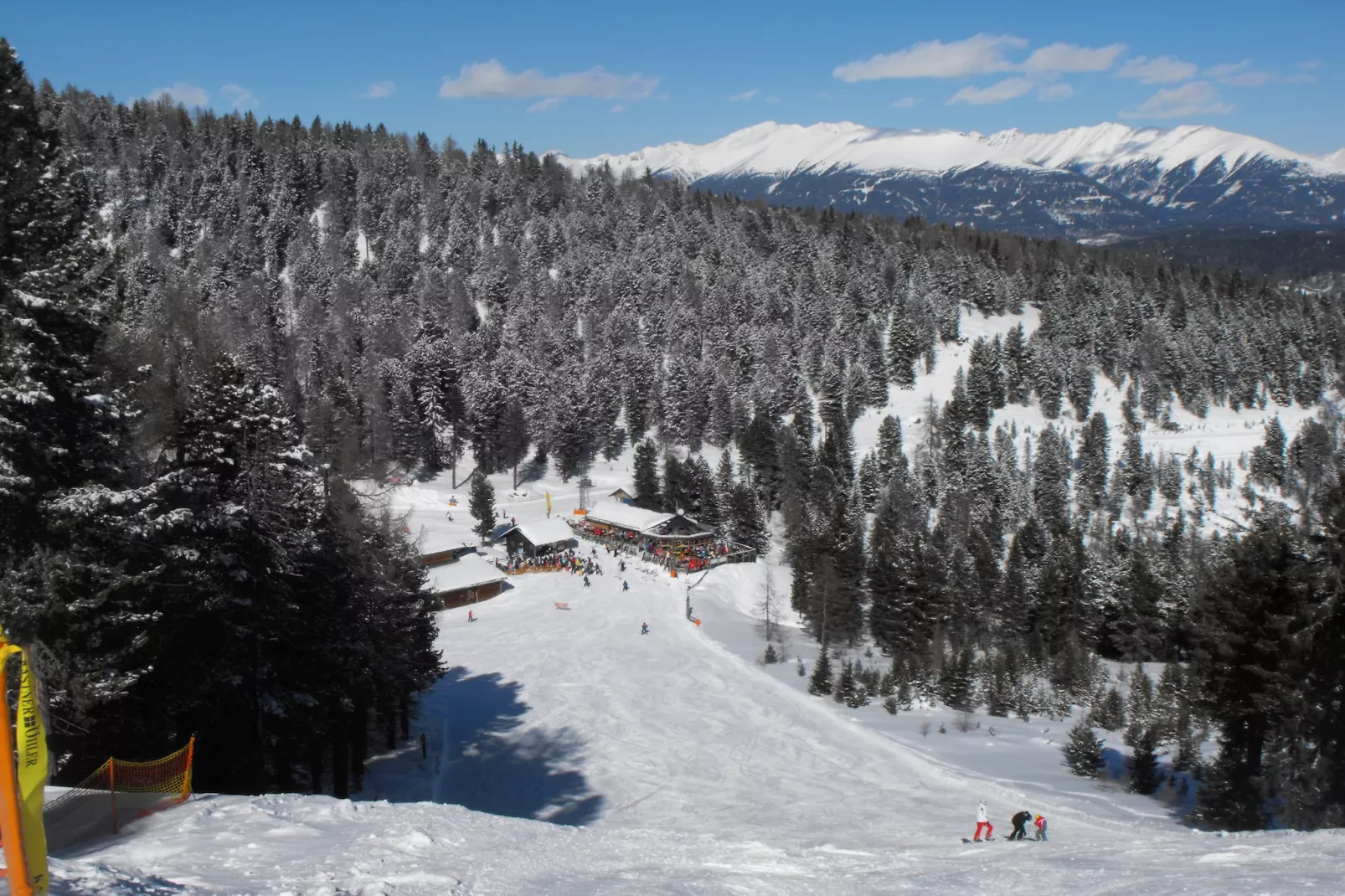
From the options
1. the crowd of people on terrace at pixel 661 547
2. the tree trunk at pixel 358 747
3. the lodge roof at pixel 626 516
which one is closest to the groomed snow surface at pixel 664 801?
the tree trunk at pixel 358 747

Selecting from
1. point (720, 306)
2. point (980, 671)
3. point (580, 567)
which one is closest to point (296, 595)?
point (980, 671)

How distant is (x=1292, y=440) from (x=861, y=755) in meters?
109

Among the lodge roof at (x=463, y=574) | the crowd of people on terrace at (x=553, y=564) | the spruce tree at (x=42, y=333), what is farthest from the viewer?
the crowd of people on terrace at (x=553, y=564)

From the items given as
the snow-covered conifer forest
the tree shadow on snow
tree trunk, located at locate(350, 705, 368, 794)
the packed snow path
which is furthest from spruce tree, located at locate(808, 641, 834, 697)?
tree trunk, located at locate(350, 705, 368, 794)

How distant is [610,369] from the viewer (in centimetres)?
9800

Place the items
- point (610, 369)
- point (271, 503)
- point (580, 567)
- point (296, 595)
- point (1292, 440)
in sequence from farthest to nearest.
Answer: point (1292, 440) < point (610, 369) < point (580, 567) < point (296, 595) < point (271, 503)

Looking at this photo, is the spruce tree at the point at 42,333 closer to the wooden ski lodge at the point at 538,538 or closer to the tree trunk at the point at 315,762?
the tree trunk at the point at 315,762

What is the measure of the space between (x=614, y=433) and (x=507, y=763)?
214 ft

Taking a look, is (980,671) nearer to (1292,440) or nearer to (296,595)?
(296,595)

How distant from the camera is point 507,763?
2817 centimetres

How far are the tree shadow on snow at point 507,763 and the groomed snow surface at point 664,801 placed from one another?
126 mm

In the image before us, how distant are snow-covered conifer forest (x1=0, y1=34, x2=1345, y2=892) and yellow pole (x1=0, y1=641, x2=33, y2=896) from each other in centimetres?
1015

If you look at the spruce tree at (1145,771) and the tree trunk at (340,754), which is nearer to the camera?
the tree trunk at (340,754)

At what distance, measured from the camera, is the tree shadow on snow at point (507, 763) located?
79.2 feet
